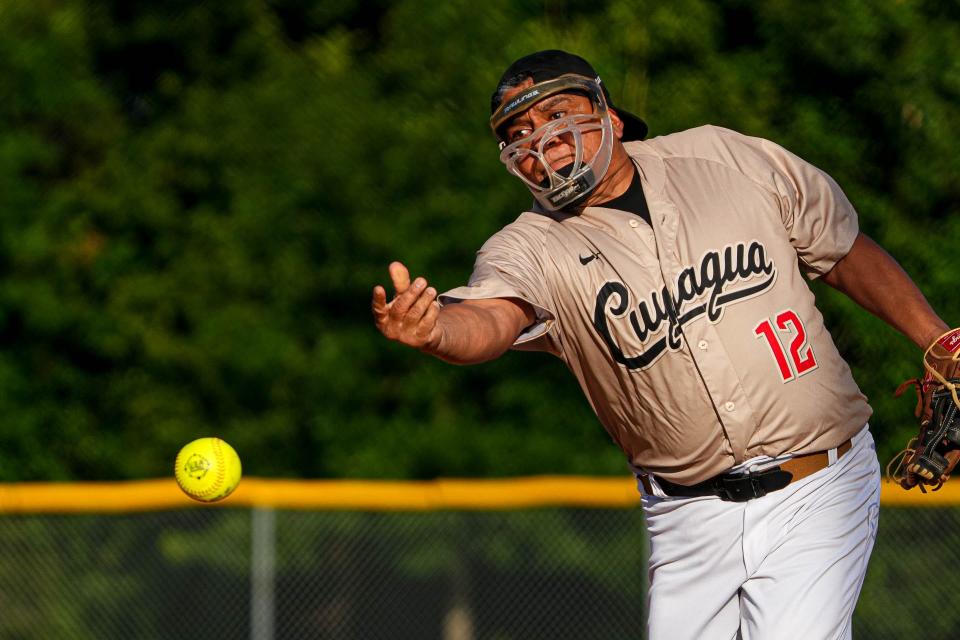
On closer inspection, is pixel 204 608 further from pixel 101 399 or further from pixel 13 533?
pixel 101 399

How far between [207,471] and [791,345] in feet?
9.21

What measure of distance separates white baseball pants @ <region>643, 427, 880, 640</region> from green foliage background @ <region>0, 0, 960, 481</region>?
458 centimetres

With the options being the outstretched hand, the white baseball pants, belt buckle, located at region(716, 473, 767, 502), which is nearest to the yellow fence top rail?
the white baseball pants

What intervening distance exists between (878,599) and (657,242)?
4650mm

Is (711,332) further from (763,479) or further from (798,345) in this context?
(763,479)

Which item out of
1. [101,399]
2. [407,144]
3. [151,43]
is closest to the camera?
[407,144]

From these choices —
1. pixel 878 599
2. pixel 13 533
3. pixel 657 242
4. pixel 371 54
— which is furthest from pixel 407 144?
pixel 657 242

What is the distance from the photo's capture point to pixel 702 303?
379 cm

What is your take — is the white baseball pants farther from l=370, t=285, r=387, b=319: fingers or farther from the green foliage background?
the green foliage background

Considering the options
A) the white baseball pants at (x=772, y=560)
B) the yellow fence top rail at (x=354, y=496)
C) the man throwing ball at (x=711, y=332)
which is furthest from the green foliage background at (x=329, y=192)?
the white baseball pants at (x=772, y=560)

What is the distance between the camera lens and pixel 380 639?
830 centimetres

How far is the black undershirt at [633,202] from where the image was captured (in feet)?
13.0

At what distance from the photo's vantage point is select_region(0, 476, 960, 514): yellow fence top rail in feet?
27.0

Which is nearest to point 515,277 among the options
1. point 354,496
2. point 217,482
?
point 217,482
